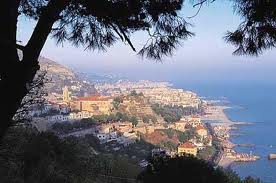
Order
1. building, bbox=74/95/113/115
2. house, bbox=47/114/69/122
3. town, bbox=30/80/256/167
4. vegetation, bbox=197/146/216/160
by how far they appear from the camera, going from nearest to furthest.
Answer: town, bbox=30/80/256/167, house, bbox=47/114/69/122, vegetation, bbox=197/146/216/160, building, bbox=74/95/113/115

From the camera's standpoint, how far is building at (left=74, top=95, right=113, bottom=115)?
1576 inches

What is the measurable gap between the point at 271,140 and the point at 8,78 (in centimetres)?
4451

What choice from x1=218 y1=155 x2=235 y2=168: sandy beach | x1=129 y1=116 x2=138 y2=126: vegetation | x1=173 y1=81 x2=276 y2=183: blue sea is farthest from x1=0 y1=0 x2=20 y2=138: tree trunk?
x1=129 y1=116 x2=138 y2=126: vegetation

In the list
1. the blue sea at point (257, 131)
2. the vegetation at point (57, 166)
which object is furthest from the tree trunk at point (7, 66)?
the blue sea at point (257, 131)

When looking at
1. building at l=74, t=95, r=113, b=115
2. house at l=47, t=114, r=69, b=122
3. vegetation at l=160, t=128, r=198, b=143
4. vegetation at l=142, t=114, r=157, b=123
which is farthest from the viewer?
vegetation at l=142, t=114, r=157, b=123

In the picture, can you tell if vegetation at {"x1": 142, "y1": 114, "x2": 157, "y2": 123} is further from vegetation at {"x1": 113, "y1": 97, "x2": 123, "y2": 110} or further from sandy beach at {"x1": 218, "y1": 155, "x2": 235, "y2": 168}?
sandy beach at {"x1": 218, "y1": 155, "x2": 235, "y2": 168}

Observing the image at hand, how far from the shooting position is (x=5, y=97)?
6.67 feet

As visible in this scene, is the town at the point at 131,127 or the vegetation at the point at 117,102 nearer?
the town at the point at 131,127

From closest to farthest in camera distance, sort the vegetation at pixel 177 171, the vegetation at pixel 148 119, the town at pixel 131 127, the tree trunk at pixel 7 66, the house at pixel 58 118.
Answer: the tree trunk at pixel 7 66 < the vegetation at pixel 177 171 < the town at pixel 131 127 < the house at pixel 58 118 < the vegetation at pixel 148 119

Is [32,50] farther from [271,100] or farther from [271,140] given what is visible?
[271,100]

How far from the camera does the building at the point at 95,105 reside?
4003cm

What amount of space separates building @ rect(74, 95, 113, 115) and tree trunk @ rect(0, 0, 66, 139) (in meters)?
36.8

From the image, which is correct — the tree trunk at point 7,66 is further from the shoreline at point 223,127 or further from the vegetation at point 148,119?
the vegetation at point 148,119

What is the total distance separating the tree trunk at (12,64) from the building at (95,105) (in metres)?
36.8
